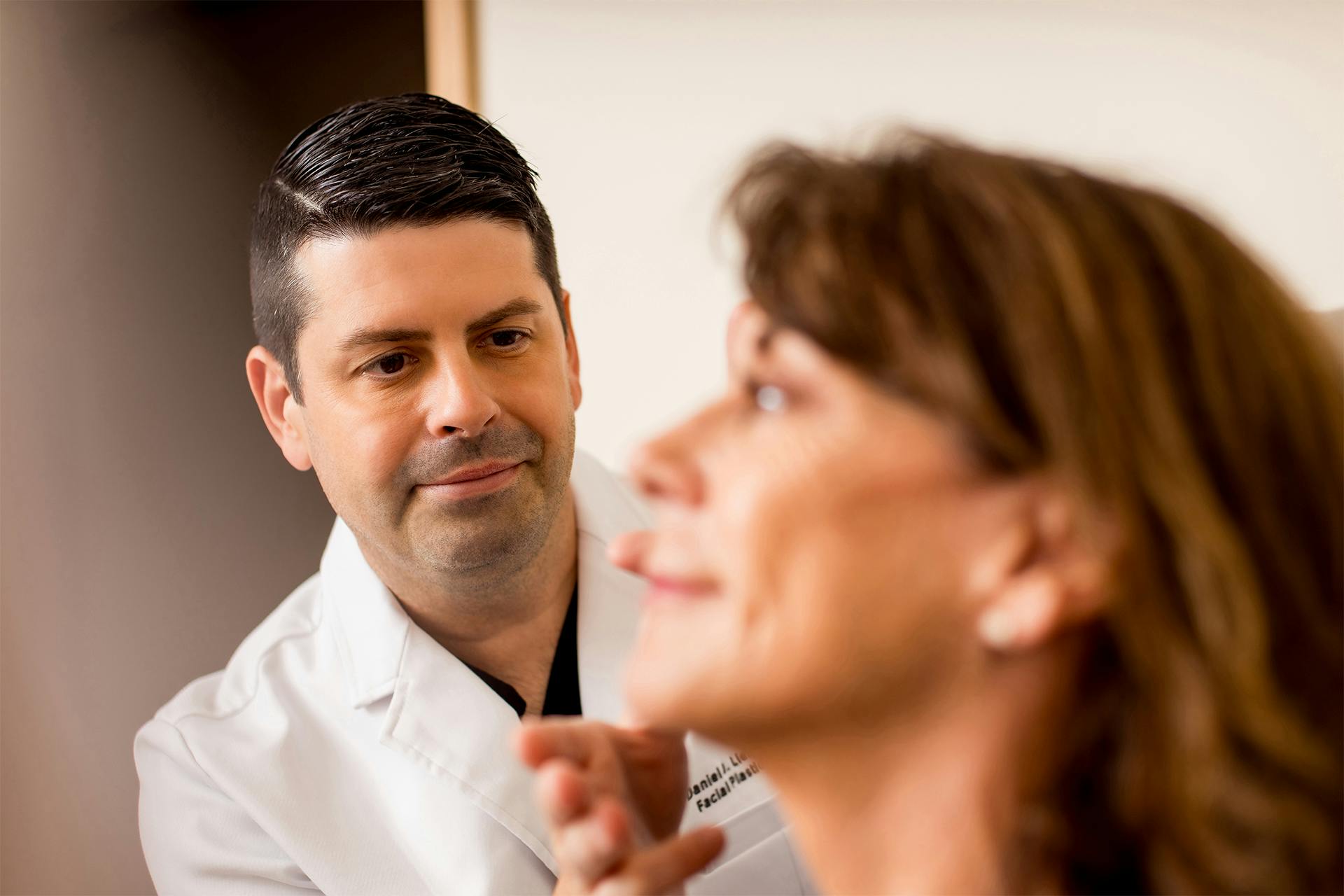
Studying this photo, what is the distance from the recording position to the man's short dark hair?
1152 mm

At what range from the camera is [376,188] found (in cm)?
115

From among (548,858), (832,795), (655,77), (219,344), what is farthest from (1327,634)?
(219,344)

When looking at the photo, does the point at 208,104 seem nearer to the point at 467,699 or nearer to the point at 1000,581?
the point at 467,699

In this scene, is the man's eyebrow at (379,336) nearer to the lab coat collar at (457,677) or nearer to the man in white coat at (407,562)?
the man in white coat at (407,562)

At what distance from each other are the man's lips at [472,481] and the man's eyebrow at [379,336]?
15cm

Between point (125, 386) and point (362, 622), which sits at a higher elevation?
point (125, 386)

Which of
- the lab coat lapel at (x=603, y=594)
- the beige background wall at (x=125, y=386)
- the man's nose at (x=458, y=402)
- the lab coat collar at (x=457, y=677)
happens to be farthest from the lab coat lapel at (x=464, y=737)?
the beige background wall at (x=125, y=386)

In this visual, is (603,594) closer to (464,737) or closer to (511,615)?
(511,615)

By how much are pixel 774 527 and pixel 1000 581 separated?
131 millimetres

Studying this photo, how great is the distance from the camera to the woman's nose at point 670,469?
0.65 m

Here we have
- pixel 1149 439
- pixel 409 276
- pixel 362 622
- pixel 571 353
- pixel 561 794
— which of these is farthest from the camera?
pixel 571 353

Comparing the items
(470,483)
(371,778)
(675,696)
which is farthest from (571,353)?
(675,696)

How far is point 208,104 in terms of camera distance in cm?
157

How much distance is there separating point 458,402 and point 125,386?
2.15 ft
